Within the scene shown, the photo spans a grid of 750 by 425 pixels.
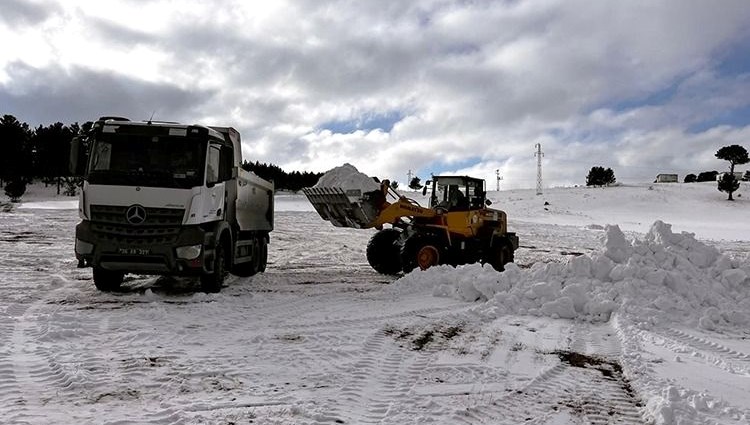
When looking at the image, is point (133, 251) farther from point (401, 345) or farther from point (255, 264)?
point (401, 345)

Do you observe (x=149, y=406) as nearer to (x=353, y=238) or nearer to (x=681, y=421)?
(x=681, y=421)

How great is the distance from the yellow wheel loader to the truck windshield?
4.41 meters

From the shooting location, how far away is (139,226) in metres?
9.16

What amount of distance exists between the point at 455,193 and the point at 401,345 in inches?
327

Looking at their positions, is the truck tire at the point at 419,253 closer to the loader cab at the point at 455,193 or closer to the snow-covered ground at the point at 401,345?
the snow-covered ground at the point at 401,345

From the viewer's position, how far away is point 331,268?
1528 centimetres

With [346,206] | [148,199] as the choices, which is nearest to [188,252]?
[148,199]

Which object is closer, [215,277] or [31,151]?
[215,277]

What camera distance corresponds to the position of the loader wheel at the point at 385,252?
14227 millimetres

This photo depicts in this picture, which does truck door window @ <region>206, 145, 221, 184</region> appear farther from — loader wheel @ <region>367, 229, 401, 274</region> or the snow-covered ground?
loader wheel @ <region>367, 229, 401, 274</region>

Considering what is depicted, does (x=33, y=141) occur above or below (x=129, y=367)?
above

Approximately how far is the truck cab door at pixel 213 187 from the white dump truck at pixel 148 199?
2cm

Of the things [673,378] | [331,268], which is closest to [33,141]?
[331,268]

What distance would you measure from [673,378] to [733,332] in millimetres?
3061
